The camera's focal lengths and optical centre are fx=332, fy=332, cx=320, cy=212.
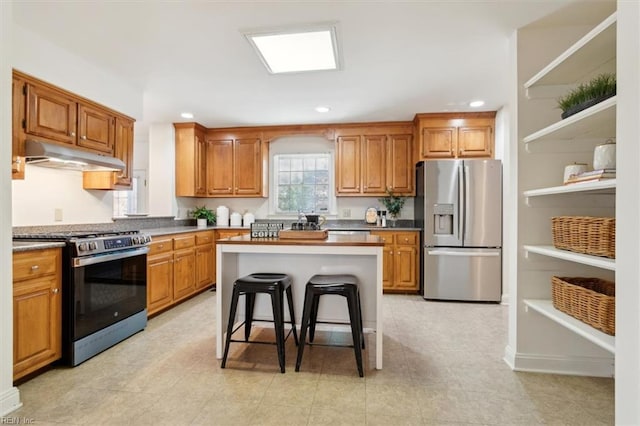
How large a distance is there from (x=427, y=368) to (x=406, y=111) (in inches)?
122

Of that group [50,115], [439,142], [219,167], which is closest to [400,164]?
[439,142]

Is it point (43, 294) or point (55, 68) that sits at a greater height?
point (55, 68)

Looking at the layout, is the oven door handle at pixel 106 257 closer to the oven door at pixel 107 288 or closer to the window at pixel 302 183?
the oven door at pixel 107 288

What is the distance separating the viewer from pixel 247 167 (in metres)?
5.09

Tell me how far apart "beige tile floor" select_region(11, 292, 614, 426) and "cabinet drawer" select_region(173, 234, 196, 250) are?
3.94 feet

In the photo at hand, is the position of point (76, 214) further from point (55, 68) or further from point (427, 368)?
point (427, 368)

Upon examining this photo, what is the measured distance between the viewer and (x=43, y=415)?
5.91 ft

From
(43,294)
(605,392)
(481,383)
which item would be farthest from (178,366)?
(605,392)

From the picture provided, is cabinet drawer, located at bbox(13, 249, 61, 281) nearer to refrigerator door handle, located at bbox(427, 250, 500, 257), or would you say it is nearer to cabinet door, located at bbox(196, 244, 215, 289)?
cabinet door, located at bbox(196, 244, 215, 289)

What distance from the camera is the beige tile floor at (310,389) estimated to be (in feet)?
5.90

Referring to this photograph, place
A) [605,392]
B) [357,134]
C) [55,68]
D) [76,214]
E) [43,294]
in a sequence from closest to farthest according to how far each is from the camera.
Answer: [605,392] → [43,294] → [55,68] → [76,214] → [357,134]

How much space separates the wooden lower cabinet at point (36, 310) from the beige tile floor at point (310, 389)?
6.0 inches

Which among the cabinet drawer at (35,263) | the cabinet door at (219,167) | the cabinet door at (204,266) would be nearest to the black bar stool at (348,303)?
the cabinet drawer at (35,263)
